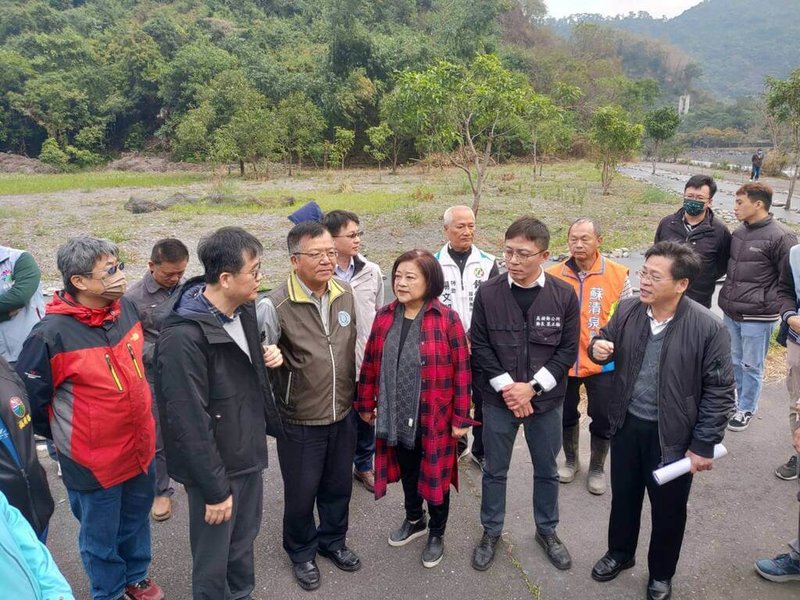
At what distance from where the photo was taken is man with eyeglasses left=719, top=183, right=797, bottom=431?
11.8 ft

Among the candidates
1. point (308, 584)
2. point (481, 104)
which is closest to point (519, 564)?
point (308, 584)

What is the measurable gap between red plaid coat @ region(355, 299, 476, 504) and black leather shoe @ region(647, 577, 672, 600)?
1040 millimetres

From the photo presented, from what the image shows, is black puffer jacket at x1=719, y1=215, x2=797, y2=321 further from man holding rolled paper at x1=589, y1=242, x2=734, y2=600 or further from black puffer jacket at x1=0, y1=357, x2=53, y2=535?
black puffer jacket at x1=0, y1=357, x2=53, y2=535

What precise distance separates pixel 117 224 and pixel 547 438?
1410 centimetres

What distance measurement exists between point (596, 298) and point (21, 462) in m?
2.93

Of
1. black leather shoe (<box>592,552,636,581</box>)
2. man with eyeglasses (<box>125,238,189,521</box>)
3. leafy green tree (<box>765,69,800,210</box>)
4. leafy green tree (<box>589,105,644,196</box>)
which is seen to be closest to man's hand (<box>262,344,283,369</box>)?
man with eyeglasses (<box>125,238,189,521</box>)

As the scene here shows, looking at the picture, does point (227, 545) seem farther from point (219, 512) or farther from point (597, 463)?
point (597, 463)

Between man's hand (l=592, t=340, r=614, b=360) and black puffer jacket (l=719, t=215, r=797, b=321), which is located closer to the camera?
man's hand (l=592, t=340, r=614, b=360)

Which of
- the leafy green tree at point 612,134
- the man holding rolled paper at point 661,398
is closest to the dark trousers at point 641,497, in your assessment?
the man holding rolled paper at point 661,398

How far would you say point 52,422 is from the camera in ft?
7.11

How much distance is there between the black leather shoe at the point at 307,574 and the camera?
2.49 m

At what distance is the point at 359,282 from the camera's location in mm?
3268

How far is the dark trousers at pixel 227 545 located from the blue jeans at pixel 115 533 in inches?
16.4

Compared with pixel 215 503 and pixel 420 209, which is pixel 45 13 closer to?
pixel 420 209
